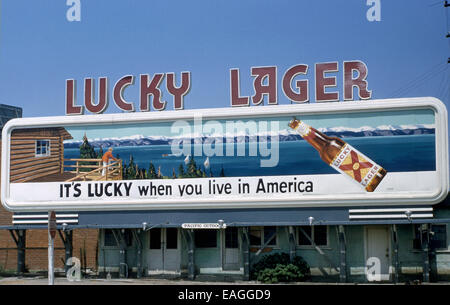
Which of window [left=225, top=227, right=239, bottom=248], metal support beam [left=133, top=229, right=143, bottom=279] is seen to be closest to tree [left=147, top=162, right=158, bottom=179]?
metal support beam [left=133, top=229, right=143, bottom=279]

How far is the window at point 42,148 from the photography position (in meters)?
25.5

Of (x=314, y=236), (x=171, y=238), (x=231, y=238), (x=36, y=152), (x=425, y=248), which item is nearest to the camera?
(x=425, y=248)

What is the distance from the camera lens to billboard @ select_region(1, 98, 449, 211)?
2227 centimetres

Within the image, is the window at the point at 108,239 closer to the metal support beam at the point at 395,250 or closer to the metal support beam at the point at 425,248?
the metal support beam at the point at 395,250

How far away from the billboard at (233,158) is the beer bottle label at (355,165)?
4 centimetres

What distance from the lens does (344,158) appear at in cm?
2270

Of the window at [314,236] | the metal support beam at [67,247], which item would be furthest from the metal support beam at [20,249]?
Answer: the window at [314,236]

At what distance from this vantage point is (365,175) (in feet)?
73.8

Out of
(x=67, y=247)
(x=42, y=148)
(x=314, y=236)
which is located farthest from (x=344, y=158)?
(x=42, y=148)

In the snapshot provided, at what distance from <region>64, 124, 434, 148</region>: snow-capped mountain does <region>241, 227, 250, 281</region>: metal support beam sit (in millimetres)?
4160

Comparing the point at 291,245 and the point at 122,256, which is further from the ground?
the point at 291,245

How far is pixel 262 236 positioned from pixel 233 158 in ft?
12.9

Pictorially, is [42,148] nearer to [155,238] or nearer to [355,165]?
[155,238]

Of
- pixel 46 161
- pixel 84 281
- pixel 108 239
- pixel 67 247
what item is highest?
pixel 46 161
